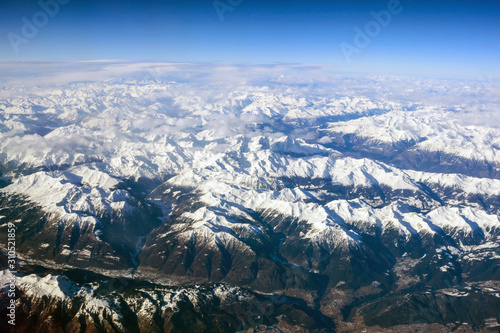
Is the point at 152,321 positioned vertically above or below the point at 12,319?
below

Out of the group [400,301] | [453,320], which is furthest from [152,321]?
[453,320]

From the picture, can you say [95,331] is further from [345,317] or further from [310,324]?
[345,317]

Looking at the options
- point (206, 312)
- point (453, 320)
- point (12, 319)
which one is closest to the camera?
point (12, 319)

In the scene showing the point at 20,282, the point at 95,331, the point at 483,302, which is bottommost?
the point at 483,302

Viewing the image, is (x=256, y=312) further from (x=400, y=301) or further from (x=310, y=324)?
(x=400, y=301)

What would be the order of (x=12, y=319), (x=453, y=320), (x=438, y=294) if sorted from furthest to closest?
(x=438, y=294), (x=453, y=320), (x=12, y=319)

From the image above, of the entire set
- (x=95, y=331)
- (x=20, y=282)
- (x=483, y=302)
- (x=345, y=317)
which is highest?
(x=20, y=282)

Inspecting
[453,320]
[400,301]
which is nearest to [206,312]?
[400,301]

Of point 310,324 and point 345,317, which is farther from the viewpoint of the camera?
point 345,317

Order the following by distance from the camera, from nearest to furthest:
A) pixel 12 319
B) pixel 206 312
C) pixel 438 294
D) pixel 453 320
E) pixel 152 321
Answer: pixel 12 319
pixel 152 321
pixel 206 312
pixel 453 320
pixel 438 294
